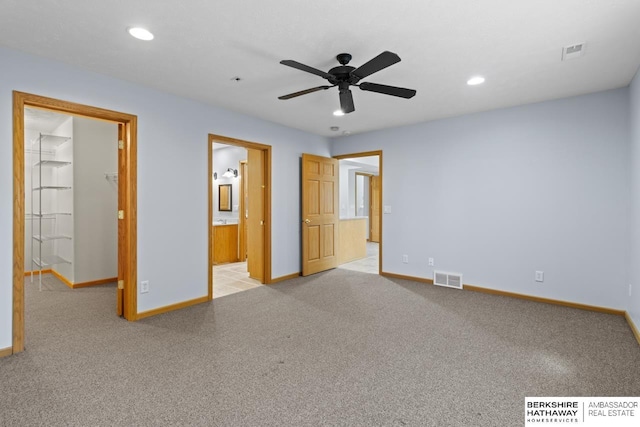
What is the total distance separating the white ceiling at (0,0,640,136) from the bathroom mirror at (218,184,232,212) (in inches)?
156

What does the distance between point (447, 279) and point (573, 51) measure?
309 centimetres

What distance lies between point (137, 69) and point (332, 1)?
6.76ft

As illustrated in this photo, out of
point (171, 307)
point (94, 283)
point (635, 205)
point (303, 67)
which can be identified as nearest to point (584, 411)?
point (635, 205)

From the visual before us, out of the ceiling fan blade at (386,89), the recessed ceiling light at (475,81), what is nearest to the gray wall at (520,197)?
the recessed ceiling light at (475,81)

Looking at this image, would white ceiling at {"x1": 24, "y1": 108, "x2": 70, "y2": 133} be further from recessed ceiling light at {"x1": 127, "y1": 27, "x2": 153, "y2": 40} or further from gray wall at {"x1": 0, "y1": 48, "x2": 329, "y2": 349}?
recessed ceiling light at {"x1": 127, "y1": 27, "x2": 153, "y2": 40}

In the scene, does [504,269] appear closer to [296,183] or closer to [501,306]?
[501,306]

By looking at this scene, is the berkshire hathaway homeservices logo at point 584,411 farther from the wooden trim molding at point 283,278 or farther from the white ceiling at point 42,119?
the white ceiling at point 42,119

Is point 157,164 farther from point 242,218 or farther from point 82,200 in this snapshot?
point 242,218

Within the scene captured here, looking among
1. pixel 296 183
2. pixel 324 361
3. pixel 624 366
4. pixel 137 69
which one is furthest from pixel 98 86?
pixel 624 366

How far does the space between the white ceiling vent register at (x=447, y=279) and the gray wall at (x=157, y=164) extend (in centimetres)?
328

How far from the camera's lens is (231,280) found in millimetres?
5137

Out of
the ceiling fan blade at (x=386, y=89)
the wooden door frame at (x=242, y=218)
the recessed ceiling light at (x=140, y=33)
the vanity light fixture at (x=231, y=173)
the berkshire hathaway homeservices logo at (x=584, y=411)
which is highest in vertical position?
the recessed ceiling light at (x=140, y=33)

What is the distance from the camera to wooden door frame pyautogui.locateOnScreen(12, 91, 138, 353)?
262 cm

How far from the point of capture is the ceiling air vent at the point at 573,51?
258cm
